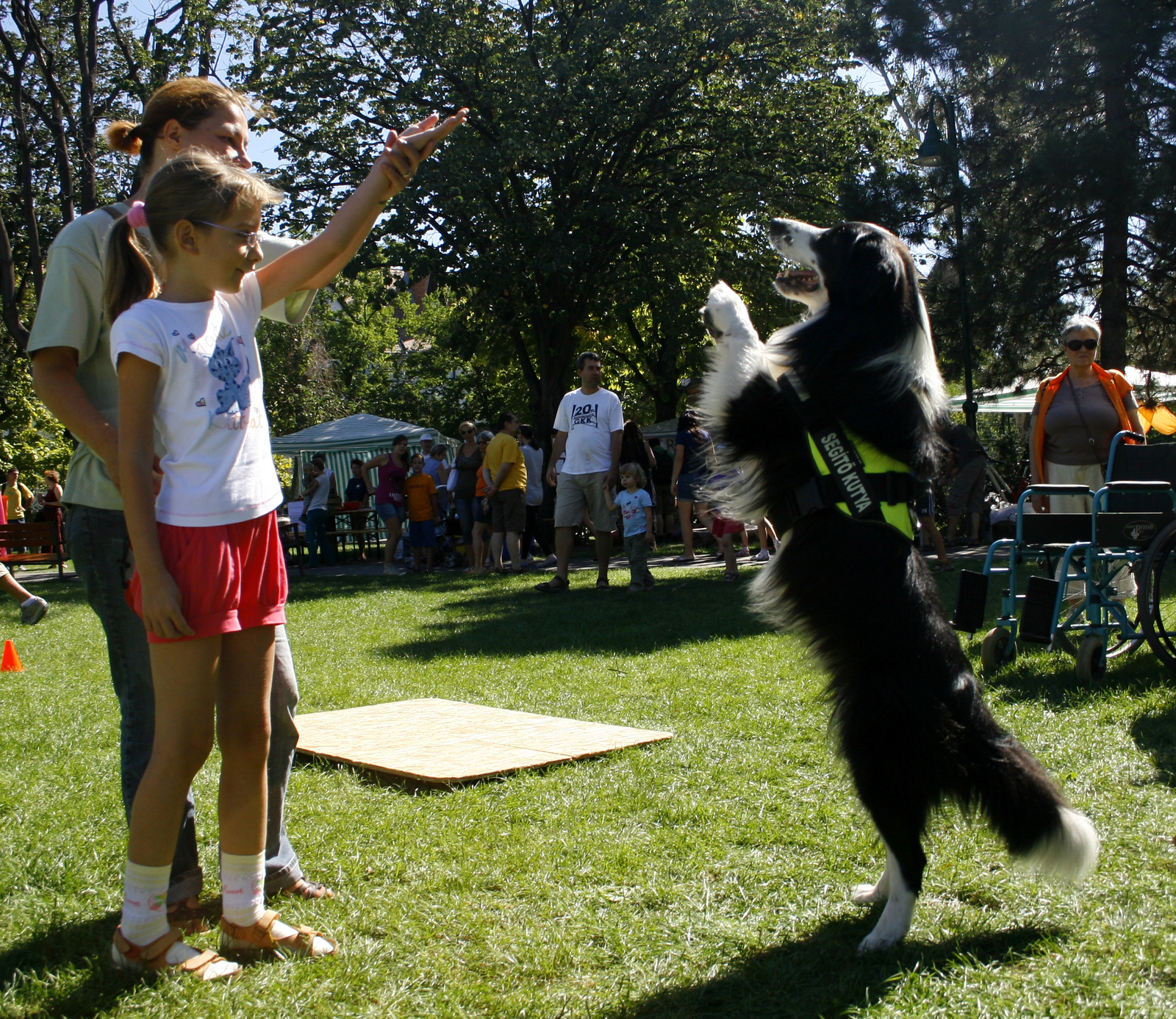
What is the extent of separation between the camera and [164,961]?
8.24 feet

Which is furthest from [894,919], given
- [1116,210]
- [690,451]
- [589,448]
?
[1116,210]

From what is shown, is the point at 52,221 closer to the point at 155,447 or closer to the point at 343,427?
the point at 343,427

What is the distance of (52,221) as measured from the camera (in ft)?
73.9

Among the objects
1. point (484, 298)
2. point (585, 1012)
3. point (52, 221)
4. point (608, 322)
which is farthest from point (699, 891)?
point (52, 221)

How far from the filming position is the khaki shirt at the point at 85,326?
255 centimetres

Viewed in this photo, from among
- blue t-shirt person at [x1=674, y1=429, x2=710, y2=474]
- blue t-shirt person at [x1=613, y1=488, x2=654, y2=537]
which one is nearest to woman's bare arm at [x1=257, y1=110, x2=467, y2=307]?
blue t-shirt person at [x1=613, y1=488, x2=654, y2=537]

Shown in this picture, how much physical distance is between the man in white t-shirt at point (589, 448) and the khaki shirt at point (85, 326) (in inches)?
287

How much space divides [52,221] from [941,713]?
2435cm

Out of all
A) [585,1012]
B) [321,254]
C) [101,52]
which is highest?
[101,52]

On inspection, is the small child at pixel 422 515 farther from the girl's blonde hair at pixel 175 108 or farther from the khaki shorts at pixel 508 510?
the girl's blonde hair at pixel 175 108

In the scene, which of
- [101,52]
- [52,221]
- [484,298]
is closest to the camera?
[101,52]

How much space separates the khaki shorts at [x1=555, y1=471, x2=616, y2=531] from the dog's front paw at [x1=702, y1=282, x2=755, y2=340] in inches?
273

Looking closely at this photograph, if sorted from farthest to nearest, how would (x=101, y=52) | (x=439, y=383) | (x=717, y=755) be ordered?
(x=439, y=383)
(x=101, y=52)
(x=717, y=755)

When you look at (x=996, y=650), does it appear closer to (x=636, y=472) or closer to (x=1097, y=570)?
(x=1097, y=570)
